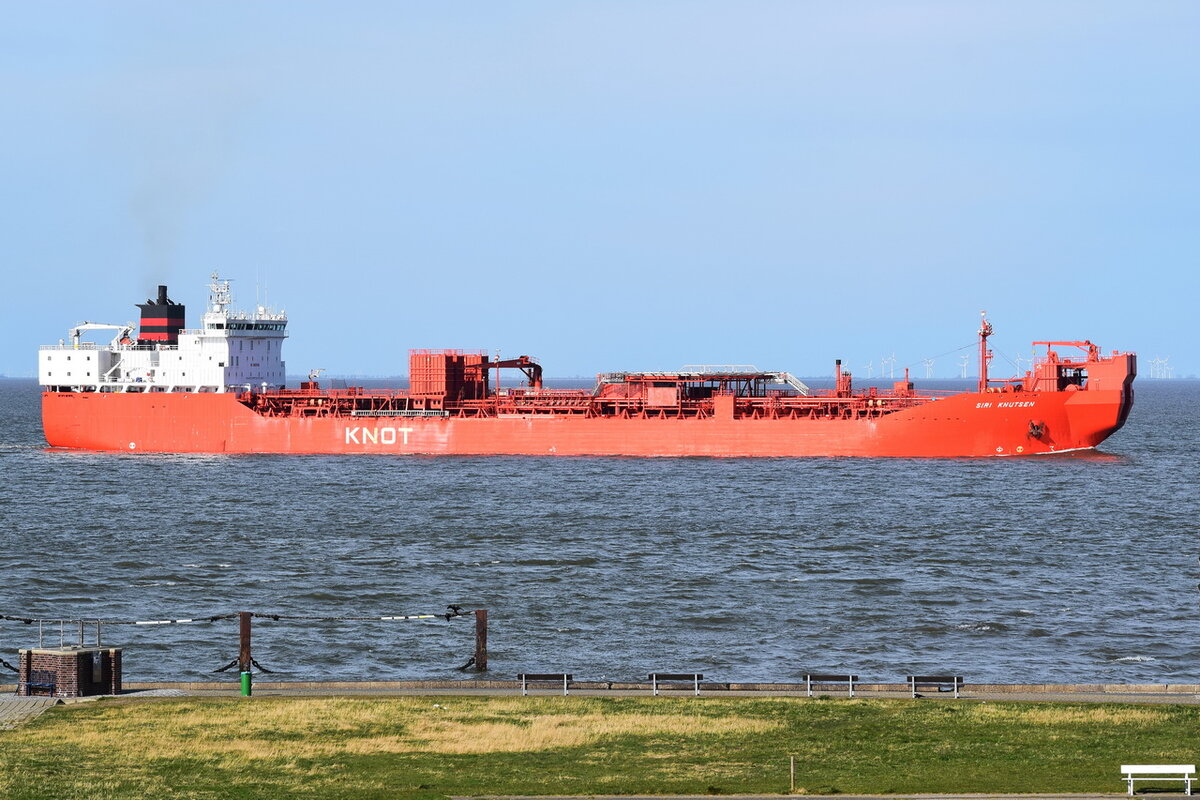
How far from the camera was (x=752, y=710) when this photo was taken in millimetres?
25531

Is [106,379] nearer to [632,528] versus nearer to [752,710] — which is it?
[632,528]

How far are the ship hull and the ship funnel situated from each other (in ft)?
15.5

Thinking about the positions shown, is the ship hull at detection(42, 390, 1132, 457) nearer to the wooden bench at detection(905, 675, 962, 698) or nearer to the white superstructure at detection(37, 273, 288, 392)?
the white superstructure at detection(37, 273, 288, 392)

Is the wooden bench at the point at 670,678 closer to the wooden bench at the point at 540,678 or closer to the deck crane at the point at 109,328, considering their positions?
the wooden bench at the point at 540,678

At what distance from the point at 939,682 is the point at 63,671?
1543 cm

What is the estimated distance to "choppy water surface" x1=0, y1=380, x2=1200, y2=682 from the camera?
3347cm

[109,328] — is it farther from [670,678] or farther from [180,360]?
[670,678]

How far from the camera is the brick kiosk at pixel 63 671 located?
26.1 metres

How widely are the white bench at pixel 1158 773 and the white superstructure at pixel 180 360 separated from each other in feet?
Result: 230

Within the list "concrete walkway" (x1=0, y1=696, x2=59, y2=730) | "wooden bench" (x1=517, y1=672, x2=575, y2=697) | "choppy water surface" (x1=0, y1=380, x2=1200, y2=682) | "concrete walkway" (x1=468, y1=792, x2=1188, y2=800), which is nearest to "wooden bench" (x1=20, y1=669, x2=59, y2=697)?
"concrete walkway" (x1=0, y1=696, x2=59, y2=730)

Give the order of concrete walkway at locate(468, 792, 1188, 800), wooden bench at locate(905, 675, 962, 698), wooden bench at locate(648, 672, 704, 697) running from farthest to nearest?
wooden bench at locate(648, 672, 704, 697)
wooden bench at locate(905, 675, 962, 698)
concrete walkway at locate(468, 792, 1188, 800)

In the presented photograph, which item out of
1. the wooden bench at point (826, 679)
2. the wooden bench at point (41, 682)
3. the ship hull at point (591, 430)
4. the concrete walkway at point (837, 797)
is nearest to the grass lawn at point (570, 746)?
the concrete walkway at point (837, 797)

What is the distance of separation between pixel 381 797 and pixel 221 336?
6691 cm

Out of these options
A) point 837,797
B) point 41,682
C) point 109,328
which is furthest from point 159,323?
point 837,797
